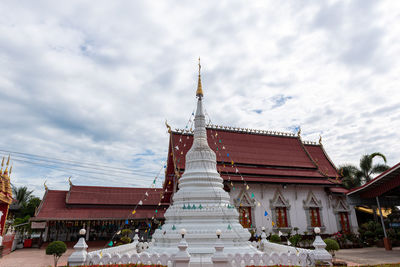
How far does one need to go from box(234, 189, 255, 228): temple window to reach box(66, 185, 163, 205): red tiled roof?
9.71 meters

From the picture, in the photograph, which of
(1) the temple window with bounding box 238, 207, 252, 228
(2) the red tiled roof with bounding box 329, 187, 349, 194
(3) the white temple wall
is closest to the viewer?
(1) the temple window with bounding box 238, 207, 252, 228

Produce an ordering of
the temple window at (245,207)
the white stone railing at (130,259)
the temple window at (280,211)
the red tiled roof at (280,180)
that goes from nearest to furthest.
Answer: the white stone railing at (130,259)
the temple window at (245,207)
the red tiled roof at (280,180)
the temple window at (280,211)

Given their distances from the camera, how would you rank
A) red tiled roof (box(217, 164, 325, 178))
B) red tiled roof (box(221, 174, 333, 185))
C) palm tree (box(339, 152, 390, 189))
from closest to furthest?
red tiled roof (box(221, 174, 333, 185))
red tiled roof (box(217, 164, 325, 178))
palm tree (box(339, 152, 390, 189))

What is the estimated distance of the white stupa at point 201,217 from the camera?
11562mm

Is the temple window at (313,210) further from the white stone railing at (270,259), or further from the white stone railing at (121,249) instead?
the white stone railing at (121,249)

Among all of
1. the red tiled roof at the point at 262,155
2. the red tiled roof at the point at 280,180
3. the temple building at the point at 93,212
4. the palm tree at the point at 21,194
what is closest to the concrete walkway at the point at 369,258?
the red tiled roof at the point at 280,180

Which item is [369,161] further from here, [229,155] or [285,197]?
[229,155]

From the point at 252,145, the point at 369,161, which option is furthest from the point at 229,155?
the point at 369,161

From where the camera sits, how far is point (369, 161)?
33094 mm

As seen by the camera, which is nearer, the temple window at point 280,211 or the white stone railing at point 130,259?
the white stone railing at point 130,259

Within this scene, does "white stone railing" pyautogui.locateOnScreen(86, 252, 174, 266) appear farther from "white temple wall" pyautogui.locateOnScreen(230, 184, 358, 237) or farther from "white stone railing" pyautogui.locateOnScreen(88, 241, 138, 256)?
"white temple wall" pyautogui.locateOnScreen(230, 184, 358, 237)

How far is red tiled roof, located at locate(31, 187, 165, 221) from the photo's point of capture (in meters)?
22.6

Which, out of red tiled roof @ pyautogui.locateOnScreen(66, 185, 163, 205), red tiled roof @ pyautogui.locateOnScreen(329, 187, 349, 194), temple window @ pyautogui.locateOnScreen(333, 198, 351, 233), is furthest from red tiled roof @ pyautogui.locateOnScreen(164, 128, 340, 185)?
red tiled roof @ pyautogui.locateOnScreen(66, 185, 163, 205)

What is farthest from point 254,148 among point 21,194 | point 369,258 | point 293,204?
point 21,194
